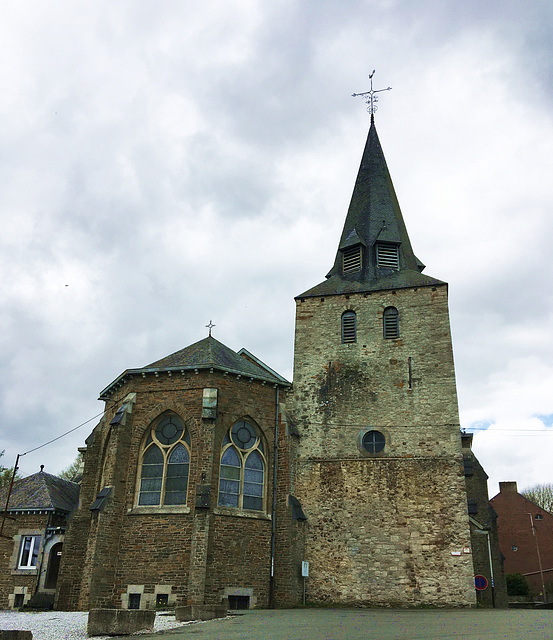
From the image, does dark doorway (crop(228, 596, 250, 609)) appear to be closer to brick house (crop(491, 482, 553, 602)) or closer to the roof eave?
the roof eave

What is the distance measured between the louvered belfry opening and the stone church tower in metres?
0.09

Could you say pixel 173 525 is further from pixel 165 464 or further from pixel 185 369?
pixel 185 369

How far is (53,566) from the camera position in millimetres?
23016

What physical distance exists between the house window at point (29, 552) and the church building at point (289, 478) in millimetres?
3294

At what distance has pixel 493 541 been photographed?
26.0 m

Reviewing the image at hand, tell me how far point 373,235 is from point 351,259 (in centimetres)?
161

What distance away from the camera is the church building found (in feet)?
62.8

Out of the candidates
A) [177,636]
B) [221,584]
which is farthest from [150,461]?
[177,636]

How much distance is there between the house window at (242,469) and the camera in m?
20.4

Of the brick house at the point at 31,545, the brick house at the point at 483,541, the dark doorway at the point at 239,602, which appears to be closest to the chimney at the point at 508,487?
the brick house at the point at 483,541

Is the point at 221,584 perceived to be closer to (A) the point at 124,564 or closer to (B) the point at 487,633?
(A) the point at 124,564

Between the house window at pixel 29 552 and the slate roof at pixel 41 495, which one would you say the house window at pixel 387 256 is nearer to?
the slate roof at pixel 41 495

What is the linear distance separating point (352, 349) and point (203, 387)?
688 cm

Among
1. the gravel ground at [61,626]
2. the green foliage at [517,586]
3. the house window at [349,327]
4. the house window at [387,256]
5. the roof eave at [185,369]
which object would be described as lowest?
the gravel ground at [61,626]
